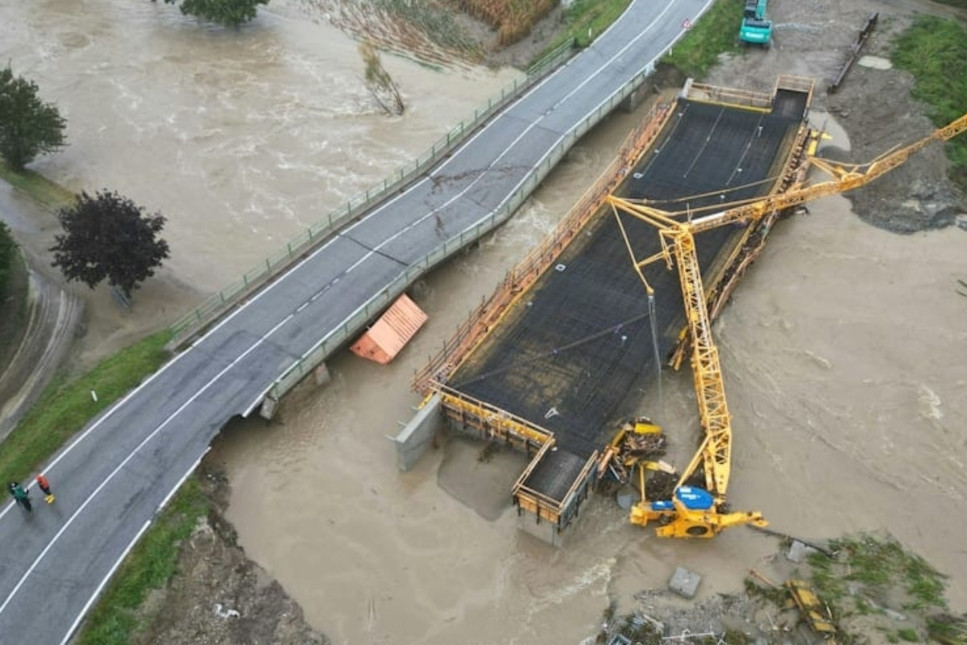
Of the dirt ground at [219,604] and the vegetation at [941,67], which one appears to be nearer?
the dirt ground at [219,604]

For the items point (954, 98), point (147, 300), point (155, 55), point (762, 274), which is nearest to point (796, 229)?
point (762, 274)

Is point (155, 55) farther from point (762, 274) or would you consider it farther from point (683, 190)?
point (762, 274)

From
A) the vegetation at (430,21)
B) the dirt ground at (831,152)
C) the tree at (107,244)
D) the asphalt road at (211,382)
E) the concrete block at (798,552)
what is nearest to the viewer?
the dirt ground at (831,152)

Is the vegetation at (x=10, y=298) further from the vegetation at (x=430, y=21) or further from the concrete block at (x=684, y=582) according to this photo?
the vegetation at (x=430, y=21)

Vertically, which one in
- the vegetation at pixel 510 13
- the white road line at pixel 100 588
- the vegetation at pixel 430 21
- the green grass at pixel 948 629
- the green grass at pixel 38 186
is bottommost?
the white road line at pixel 100 588

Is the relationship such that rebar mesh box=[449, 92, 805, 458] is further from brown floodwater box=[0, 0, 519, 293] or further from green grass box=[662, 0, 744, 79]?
brown floodwater box=[0, 0, 519, 293]

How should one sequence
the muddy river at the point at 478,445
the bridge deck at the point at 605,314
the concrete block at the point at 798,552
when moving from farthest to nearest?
the bridge deck at the point at 605,314 < the concrete block at the point at 798,552 < the muddy river at the point at 478,445

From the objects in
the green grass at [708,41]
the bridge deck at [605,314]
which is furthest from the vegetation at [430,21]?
the bridge deck at [605,314]

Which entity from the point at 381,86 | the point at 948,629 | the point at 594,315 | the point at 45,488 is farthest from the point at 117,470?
the point at 381,86
